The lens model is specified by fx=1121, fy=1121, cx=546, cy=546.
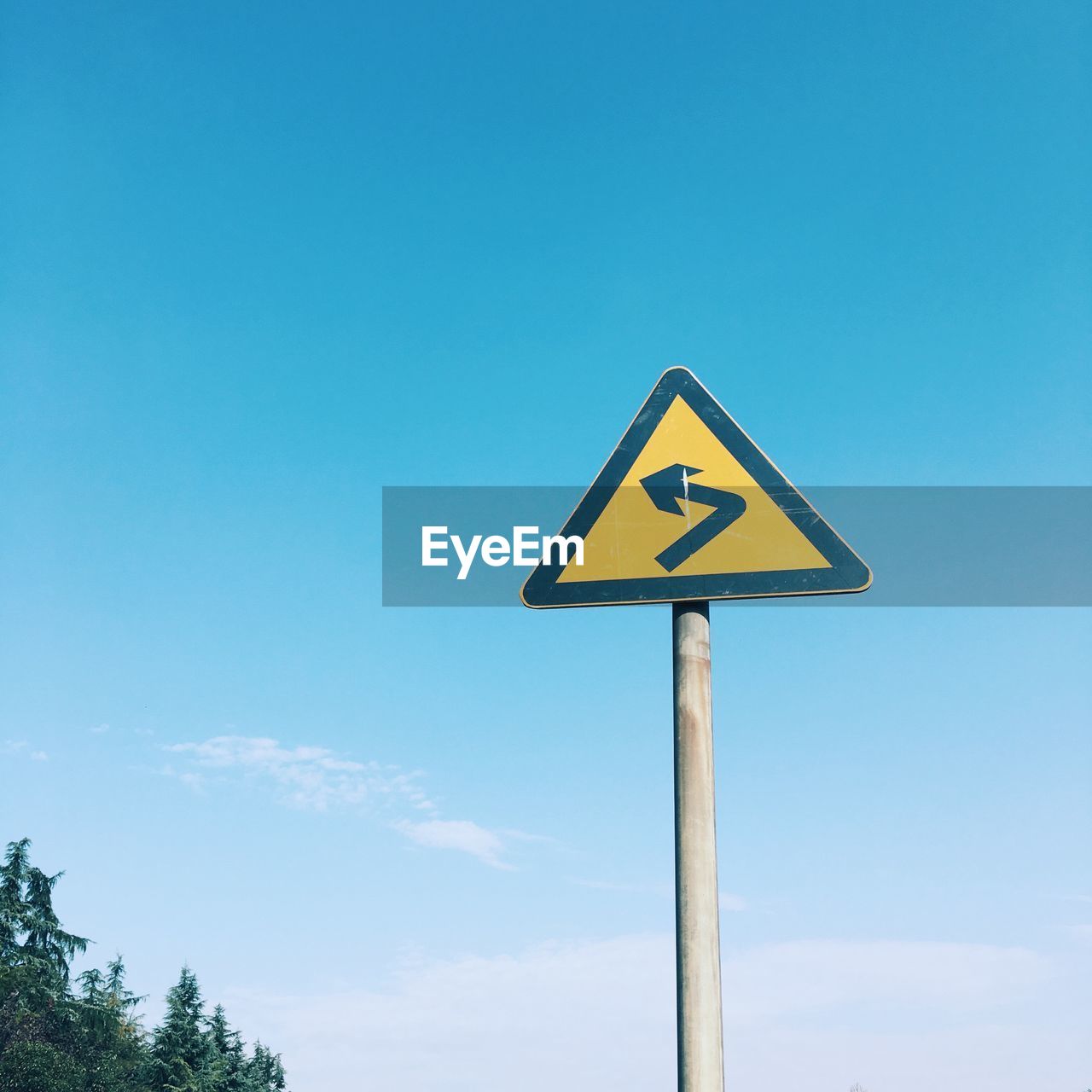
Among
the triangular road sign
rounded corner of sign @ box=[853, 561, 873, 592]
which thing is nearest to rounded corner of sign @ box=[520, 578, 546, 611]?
the triangular road sign

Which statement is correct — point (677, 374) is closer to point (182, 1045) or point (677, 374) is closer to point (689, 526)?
point (689, 526)

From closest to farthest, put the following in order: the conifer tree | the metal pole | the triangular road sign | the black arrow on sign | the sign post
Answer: the metal pole
the sign post
the triangular road sign
the black arrow on sign
the conifer tree

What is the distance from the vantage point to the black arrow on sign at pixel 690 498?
3.88 metres

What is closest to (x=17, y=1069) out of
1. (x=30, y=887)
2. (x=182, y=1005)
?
(x=182, y=1005)

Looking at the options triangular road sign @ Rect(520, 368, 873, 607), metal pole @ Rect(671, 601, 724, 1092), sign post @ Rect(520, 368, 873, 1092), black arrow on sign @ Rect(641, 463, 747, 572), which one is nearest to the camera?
metal pole @ Rect(671, 601, 724, 1092)

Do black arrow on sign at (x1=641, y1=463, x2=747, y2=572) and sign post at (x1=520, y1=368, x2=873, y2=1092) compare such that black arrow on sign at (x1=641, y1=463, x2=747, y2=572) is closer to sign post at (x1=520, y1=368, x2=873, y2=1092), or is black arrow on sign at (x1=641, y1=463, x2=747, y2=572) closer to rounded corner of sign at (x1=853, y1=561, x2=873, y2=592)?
sign post at (x1=520, y1=368, x2=873, y2=1092)

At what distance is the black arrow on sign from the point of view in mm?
3885

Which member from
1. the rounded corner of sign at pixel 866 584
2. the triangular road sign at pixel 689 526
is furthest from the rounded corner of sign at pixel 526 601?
the rounded corner of sign at pixel 866 584

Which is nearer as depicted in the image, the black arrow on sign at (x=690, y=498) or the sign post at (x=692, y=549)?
the sign post at (x=692, y=549)

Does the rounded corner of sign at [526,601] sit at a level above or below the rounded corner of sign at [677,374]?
below

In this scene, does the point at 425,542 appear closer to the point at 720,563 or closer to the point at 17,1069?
the point at 720,563

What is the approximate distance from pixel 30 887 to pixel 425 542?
168ft

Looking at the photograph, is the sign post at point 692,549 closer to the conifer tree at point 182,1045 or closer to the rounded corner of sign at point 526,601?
the rounded corner of sign at point 526,601

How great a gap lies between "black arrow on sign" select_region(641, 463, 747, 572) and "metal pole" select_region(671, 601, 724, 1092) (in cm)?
20
